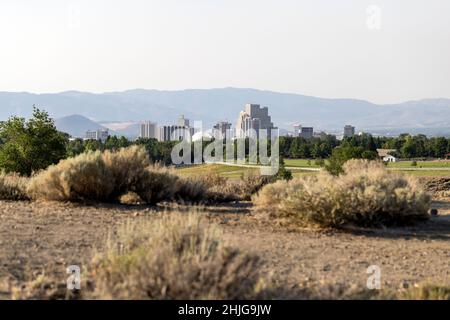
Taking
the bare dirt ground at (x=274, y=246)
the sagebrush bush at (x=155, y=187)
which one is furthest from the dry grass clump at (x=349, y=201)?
the sagebrush bush at (x=155, y=187)

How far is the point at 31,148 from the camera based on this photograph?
24016mm

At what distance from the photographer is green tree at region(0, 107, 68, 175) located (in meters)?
23.8

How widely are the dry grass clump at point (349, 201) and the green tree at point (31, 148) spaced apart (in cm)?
1301

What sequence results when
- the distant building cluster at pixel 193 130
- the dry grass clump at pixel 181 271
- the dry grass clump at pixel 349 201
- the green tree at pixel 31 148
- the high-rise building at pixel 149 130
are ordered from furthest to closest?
the high-rise building at pixel 149 130 → the distant building cluster at pixel 193 130 → the green tree at pixel 31 148 → the dry grass clump at pixel 349 201 → the dry grass clump at pixel 181 271

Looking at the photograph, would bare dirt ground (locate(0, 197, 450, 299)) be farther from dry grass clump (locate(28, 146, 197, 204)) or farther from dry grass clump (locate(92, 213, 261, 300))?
dry grass clump (locate(92, 213, 261, 300))

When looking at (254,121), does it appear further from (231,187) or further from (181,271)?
(181,271)

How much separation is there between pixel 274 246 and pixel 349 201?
108 inches

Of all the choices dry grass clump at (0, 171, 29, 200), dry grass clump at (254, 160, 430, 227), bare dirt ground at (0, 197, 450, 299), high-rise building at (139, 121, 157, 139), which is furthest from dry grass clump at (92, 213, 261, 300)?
high-rise building at (139, 121, 157, 139)

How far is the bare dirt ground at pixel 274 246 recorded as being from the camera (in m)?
7.16

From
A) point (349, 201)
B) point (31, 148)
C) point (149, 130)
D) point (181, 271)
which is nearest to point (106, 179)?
point (349, 201)

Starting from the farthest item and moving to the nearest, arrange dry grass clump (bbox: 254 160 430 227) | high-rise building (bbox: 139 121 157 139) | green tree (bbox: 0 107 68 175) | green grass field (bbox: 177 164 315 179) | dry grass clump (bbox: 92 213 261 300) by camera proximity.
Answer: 1. high-rise building (bbox: 139 121 157 139)
2. green tree (bbox: 0 107 68 175)
3. green grass field (bbox: 177 164 315 179)
4. dry grass clump (bbox: 254 160 430 227)
5. dry grass clump (bbox: 92 213 261 300)

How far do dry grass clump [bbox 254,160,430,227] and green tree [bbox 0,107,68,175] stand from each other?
13.0 metres

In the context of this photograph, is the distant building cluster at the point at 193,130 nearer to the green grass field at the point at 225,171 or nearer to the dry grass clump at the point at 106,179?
the green grass field at the point at 225,171
